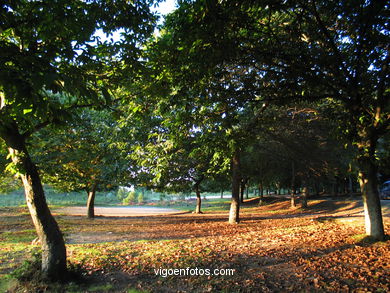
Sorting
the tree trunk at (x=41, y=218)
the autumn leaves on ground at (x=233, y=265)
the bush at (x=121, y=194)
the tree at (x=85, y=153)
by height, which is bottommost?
the bush at (x=121, y=194)

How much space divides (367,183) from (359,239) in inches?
68.1

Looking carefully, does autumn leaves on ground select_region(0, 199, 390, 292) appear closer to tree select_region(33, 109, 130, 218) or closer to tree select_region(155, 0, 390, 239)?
tree select_region(155, 0, 390, 239)

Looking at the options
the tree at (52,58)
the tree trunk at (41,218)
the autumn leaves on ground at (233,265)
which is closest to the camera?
the tree at (52,58)

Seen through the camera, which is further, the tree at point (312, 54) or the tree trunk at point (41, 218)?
the tree trunk at point (41, 218)

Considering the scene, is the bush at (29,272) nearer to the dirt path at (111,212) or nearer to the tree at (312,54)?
the tree at (312,54)

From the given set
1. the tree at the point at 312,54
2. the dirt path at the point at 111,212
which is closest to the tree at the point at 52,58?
the tree at the point at 312,54

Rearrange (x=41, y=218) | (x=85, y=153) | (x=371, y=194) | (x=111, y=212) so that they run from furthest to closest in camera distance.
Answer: (x=111, y=212) < (x=85, y=153) < (x=371, y=194) < (x=41, y=218)

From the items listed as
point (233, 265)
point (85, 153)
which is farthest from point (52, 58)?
point (85, 153)

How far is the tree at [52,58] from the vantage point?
126 inches

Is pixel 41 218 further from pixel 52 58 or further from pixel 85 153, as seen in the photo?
pixel 85 153

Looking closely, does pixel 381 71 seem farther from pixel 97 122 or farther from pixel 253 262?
pixel 97 122

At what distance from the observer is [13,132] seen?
18.0ft

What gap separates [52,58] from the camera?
3418 millimetres

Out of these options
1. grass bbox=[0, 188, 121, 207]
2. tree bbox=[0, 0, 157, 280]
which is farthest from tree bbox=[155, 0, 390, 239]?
grass bbox=[0, 188, 121, 207]
